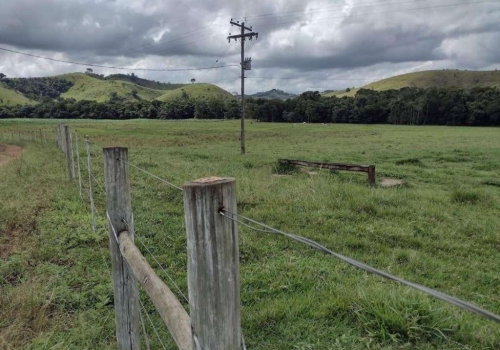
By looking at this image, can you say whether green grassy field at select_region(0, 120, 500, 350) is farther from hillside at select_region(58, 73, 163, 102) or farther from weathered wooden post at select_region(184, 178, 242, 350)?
hillside at select_region(58, 73, 163, 102)

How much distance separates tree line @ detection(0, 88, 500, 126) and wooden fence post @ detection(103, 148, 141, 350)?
75.9 meters

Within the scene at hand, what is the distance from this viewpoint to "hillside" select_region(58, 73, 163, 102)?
158 metres

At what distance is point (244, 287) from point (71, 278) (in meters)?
2.12

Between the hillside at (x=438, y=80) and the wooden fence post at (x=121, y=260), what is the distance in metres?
158

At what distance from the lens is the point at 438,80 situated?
164 metres

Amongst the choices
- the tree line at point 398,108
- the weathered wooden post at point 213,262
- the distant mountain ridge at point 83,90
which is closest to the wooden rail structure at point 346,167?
the weathered wooden post at point 213,262

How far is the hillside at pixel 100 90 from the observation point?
15838cm

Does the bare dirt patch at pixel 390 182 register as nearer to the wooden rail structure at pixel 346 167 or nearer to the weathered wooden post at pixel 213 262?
the wooden rail structure at pixel 346 167

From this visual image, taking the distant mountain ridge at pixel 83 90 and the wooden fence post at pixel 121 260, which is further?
the distant mountain ridge at pixel 83 90

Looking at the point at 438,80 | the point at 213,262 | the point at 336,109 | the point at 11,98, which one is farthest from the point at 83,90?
the point at 213,262

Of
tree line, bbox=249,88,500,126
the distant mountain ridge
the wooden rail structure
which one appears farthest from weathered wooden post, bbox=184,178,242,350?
the distant mountain ridge

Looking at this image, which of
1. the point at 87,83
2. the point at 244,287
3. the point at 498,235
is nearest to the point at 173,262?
the point at 244,287

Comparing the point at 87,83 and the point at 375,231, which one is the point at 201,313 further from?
the point at 87,83

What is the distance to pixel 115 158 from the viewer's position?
2.87 m
